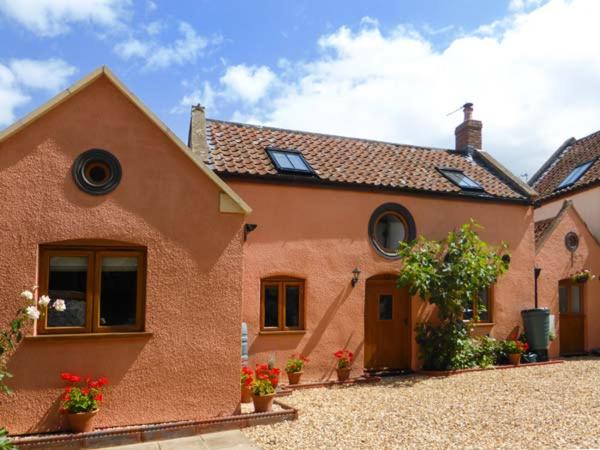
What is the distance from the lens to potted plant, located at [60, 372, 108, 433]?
22.3 feet

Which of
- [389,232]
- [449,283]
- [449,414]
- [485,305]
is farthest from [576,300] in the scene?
[449,414]

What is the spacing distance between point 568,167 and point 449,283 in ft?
37.1

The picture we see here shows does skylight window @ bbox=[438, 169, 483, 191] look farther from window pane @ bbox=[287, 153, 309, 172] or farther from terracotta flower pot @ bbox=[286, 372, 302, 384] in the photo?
terracotta flower pot @ bbox=[286, 372, 302, 384]

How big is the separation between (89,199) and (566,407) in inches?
347

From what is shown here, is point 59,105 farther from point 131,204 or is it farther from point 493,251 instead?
point 493,251

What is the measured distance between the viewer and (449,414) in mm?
8133

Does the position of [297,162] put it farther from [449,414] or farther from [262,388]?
[449,414]

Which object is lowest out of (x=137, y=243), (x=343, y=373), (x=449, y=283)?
(x=343, y=373)

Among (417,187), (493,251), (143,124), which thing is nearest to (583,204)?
(493,251)

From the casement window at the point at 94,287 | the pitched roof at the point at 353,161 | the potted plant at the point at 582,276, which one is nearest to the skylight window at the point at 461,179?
the pitched roof at the point at 353,161

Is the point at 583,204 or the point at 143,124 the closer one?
the point at 143,124

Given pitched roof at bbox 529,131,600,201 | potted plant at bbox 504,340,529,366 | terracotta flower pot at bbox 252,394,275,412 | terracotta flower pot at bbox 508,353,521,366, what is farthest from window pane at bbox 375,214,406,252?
pitched roof at bbox 529,131,600,201

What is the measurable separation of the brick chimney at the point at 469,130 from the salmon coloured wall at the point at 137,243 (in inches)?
457

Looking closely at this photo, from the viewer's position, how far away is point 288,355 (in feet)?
35.9
